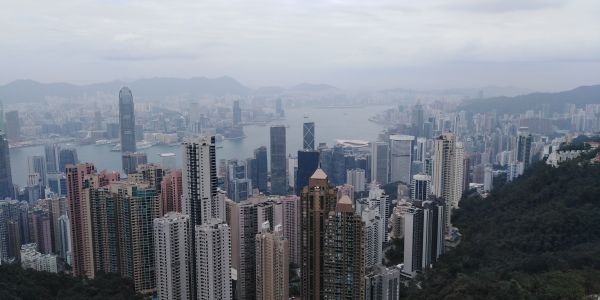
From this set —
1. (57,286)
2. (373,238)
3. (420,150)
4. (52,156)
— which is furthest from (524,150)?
(52,156)

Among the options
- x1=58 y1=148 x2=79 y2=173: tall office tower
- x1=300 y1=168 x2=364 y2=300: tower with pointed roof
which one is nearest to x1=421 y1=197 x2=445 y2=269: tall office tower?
x1=300 y1=168 x2=364 y2=300: tower with pointed roof

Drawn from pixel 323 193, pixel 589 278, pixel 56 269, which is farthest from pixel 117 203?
pixel 589 278

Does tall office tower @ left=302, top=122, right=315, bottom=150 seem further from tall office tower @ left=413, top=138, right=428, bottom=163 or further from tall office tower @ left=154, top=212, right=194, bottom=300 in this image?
tall office tower @ left=154, top=212, right=194, bottom=300

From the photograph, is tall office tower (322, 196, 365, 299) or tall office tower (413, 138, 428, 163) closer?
tall office tower (322, 196, 365, 299)

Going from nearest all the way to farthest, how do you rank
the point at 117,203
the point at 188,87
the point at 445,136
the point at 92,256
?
the point at 117,203
the point at 92,256
the point at 445,136
the point at 188,87

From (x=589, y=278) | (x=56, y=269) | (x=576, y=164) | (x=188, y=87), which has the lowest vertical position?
(x=56, y=269)

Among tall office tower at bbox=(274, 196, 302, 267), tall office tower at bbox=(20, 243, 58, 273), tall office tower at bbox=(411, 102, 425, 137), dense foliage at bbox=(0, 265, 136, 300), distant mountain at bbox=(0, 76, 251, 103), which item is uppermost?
distant mountain at bbox=(0, 76, 251, 103)

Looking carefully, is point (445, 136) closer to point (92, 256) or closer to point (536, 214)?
point (536, 214)

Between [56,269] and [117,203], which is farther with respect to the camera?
[56,269]
